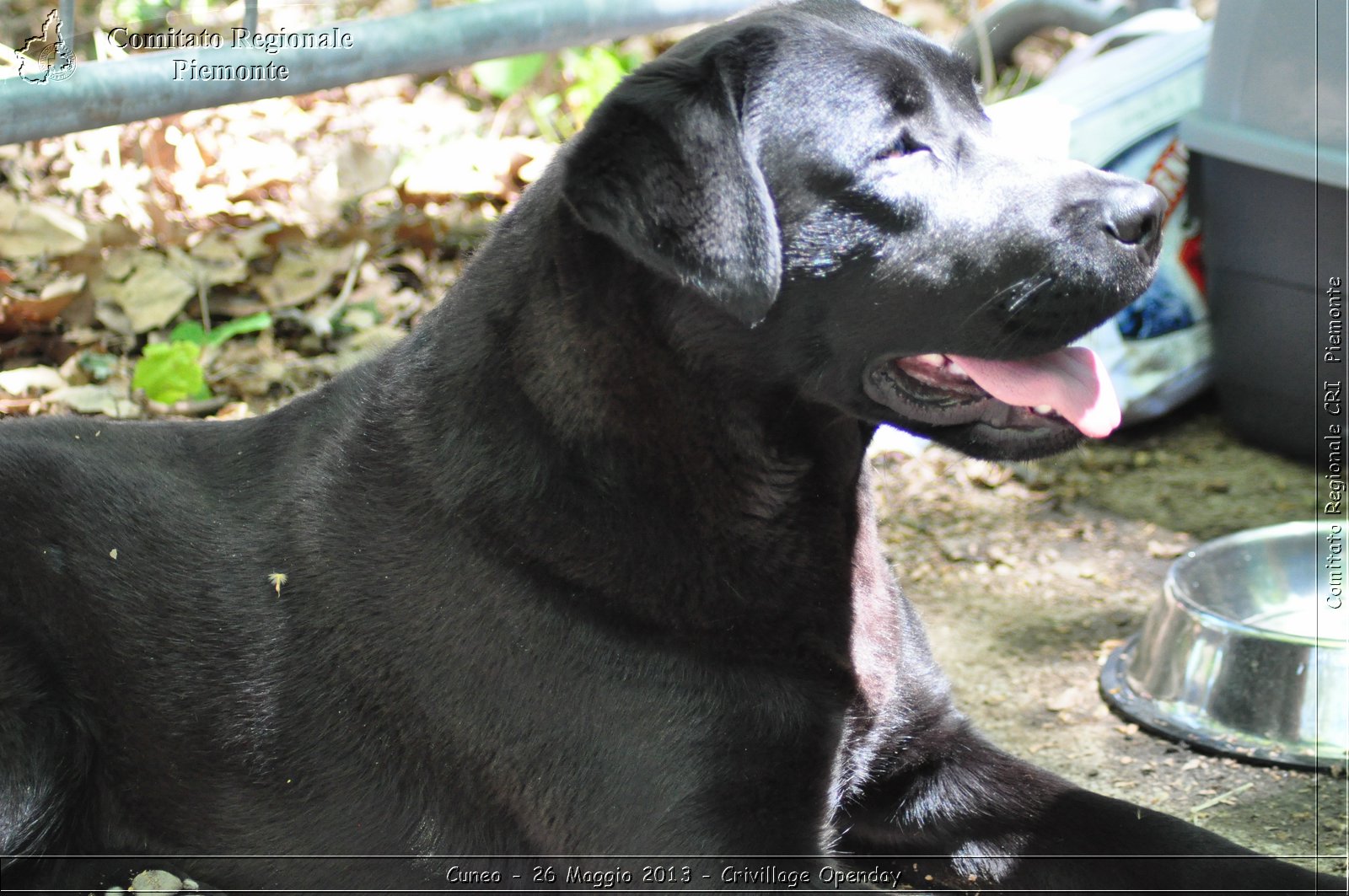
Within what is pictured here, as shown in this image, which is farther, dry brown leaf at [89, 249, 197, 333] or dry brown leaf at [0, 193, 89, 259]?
dry brown leaf at [0, 193, 89, 259]

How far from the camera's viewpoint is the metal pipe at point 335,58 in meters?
3.09

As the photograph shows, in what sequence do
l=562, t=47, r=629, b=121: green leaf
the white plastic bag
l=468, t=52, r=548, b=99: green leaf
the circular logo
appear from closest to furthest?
the circular logo
the white plastic bag
l=562, t=47, r=629, b=121: green leaf
l=468, t=52, r=548, b=99: green leaf

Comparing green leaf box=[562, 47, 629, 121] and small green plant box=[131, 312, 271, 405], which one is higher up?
green leaf box=[562, 47, 629, 121]

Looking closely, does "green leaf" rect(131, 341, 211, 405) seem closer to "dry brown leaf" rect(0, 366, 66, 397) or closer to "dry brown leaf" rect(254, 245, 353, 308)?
"dry brown leaf" rect(0, 366, 66, 397)

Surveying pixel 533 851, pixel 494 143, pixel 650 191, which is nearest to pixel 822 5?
pixel 650 191

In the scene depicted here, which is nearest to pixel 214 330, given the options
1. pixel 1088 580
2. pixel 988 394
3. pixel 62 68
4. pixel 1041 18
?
pixel 62 68

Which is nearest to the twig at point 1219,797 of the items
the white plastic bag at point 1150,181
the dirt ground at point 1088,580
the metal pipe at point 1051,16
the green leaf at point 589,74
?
the dirt ground at point 1088,580

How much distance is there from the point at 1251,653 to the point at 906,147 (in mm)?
1222

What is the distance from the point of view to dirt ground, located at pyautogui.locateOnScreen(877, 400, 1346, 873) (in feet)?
8.50

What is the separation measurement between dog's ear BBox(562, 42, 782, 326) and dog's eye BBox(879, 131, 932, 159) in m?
0.24

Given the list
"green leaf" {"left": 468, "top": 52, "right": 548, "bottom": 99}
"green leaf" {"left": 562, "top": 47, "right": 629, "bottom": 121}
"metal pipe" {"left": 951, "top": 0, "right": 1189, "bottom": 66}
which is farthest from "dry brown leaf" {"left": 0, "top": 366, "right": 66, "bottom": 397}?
"metal pipe" {"left": 951, "top": 0, "right": 1189, "bottom": 66}

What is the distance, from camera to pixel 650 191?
6.21 feet

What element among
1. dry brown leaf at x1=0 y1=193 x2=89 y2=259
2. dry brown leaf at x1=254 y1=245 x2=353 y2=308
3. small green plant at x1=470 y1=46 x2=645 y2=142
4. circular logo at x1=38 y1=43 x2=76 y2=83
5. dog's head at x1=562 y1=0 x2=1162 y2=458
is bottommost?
dry brown leaf at x1=254 y1=245 x2=353 y2=308

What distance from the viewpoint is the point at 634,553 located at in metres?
2.11
